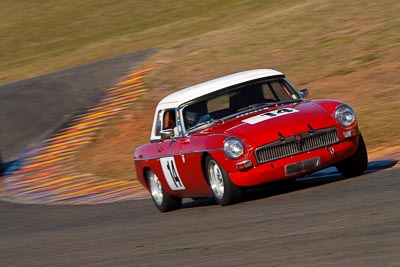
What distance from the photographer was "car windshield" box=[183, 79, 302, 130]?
10.0 m

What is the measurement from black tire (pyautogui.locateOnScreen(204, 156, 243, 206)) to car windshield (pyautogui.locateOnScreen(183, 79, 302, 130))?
2.36ft

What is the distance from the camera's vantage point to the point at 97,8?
131ft

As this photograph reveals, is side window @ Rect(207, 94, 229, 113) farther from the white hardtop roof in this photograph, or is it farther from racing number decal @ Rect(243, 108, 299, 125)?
racing number decal @ Rect(243, 108, 299, 125)

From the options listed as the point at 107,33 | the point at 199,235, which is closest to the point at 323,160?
the point at 199,235

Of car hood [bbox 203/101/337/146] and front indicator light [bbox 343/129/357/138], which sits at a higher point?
car hood [bbox 203/101/337/146]

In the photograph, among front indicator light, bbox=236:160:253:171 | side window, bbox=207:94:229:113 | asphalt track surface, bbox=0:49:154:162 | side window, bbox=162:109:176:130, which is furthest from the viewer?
asphalt track surface, bbox=0:49:154:162

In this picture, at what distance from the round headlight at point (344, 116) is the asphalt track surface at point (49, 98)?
434 inches

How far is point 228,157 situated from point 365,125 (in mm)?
5750

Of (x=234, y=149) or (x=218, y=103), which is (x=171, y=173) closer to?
(x=218, y=103)

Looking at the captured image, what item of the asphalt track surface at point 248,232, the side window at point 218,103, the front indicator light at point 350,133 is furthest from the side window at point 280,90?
the front indicator light at point 350,133

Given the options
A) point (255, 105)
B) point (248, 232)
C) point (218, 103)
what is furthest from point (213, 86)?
point (248, 232)

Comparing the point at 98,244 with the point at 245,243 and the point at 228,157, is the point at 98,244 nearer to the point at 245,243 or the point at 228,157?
the point at 228,157

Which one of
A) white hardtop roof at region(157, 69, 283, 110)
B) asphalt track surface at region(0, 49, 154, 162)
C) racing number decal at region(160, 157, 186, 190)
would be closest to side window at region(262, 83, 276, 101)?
white hardtop roof at region(157, 69, 283, 110)

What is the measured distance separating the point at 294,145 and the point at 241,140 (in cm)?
51
